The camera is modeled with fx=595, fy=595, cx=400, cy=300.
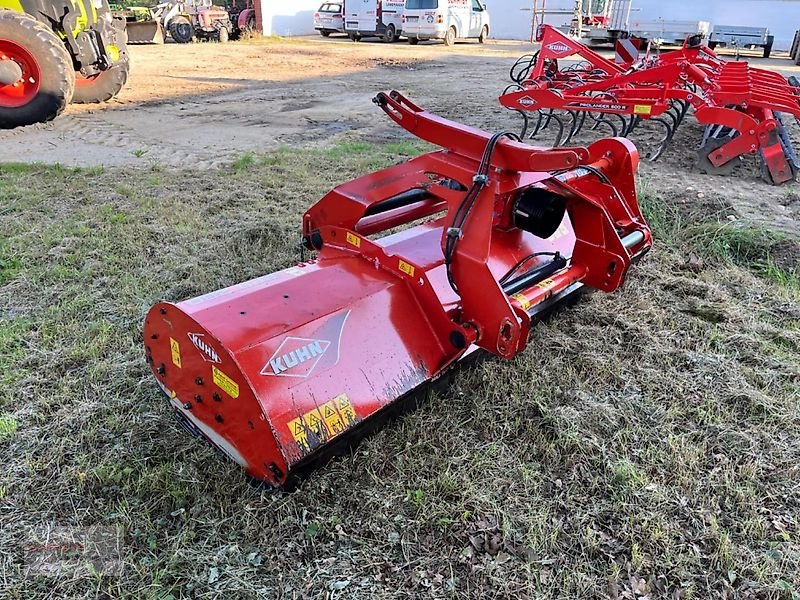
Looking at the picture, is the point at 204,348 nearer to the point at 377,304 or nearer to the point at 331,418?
the point at 331,418

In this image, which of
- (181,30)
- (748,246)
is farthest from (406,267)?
(181,30)

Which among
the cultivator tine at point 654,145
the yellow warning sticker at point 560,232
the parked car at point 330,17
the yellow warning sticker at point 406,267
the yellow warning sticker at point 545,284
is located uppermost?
the parked car at point 330,17

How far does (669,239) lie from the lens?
14.3ft

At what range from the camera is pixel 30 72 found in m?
6.87

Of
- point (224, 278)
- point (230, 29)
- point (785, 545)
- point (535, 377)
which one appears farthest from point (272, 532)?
point (230, 29)

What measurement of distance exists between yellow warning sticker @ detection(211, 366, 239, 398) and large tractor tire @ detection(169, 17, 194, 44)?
1959cm

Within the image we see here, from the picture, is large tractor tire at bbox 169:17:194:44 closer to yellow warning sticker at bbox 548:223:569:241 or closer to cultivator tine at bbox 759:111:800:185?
cultivator tine at bbox 759:111:800:185

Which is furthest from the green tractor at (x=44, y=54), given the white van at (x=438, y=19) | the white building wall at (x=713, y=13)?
the white building wall at (x=713, y=13)

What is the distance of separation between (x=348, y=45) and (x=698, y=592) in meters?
20.4

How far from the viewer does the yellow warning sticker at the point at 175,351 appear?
2.19 m

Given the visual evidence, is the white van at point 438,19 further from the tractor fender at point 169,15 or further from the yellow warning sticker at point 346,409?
the yellow warning sticker at point 346,409

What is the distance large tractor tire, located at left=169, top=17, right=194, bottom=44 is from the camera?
1853 centimetres

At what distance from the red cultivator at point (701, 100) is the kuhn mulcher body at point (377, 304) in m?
3.51

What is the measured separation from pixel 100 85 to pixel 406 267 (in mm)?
7994
